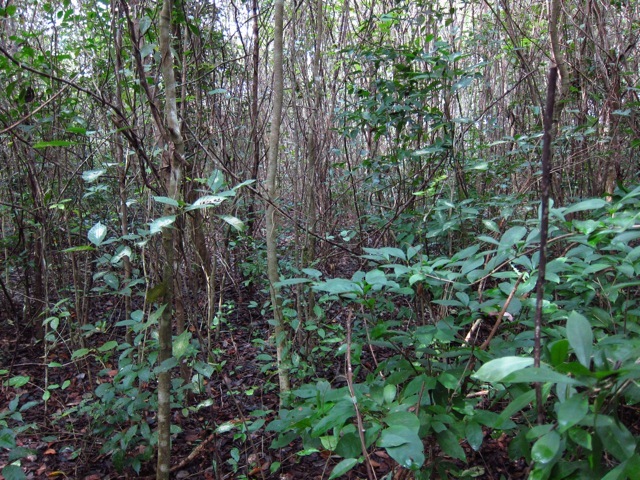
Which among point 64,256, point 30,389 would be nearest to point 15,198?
point 64,256

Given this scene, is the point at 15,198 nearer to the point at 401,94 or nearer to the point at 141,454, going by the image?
the point at 141,454

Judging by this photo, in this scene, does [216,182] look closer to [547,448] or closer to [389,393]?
[389,393]

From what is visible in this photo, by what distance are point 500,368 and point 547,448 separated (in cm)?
14

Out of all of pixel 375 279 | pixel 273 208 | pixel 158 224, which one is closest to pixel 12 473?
pixel 158 224

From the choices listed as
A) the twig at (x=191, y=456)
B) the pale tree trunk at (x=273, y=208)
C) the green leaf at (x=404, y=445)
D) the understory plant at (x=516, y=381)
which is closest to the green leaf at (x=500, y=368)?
the understory plant at (x=516, y=381)

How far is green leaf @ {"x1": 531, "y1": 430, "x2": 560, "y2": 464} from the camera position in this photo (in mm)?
652

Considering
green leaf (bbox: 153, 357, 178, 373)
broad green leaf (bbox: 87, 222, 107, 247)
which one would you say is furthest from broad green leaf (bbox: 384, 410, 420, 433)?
broad green leaf (bbox: 87, 222, 107, 247)

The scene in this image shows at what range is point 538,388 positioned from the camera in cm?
79

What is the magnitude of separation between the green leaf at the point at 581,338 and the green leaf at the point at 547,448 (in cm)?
12

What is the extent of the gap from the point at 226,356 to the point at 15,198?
2.10m

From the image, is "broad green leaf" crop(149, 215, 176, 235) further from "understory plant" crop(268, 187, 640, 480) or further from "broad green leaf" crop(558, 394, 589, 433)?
"broad green leaf" crop(558, 394, 589, 433)

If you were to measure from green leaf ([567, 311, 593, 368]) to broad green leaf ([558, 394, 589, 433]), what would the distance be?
6 centimetres

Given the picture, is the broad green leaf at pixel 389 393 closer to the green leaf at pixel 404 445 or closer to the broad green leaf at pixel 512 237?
the green leaf at pixel 404 445

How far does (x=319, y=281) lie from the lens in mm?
1287
